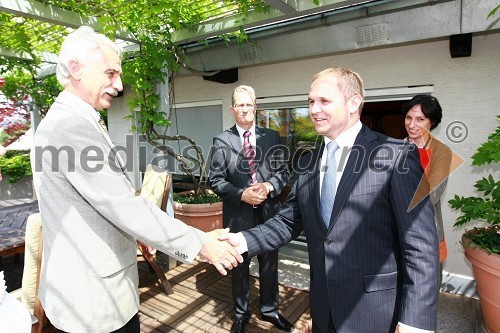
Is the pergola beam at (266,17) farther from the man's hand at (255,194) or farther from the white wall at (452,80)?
the man's hand at (255,194)

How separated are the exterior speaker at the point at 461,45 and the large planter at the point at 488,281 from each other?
6.60 feet

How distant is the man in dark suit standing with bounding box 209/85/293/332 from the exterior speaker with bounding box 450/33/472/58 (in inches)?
88.5

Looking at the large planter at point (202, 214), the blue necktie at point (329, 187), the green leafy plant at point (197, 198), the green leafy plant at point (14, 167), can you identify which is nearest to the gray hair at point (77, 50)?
the blue necktie at point (329, 187)

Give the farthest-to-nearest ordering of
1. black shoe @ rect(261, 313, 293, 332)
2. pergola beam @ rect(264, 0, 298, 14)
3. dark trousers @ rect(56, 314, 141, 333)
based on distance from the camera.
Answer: pergola beam @ rect(264, 0, 298, 14) → black shoe @ rect(261, 313, 293, 332) → dark trousers @ rect(56, 314, 141, 333)

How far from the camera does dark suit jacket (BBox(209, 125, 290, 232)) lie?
2.78m

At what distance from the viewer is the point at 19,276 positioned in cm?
406

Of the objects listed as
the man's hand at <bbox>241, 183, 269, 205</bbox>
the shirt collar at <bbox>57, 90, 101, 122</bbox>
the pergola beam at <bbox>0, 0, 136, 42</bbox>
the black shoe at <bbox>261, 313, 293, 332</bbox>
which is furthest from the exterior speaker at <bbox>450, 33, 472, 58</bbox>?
the pergola beam at <bbox>0, 0, 136, 42</bbox>

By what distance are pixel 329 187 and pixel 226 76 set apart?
160 inches

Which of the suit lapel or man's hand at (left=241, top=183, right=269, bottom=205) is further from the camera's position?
man's hand at (left=241, top=183, right=269, bottom=205)

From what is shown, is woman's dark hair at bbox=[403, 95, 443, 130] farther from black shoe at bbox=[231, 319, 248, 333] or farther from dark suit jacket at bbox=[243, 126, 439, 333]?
black shoe at bbox=[231, 319, 248, 333]

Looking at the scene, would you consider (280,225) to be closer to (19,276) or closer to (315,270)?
(315,270)

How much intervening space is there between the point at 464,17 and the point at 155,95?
148 inches

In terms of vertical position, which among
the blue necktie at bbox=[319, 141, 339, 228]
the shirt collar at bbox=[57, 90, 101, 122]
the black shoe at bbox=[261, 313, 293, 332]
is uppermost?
the shirt collar at bbox=[57, 90, 101, 122]

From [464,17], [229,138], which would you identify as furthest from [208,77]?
[464,17]
